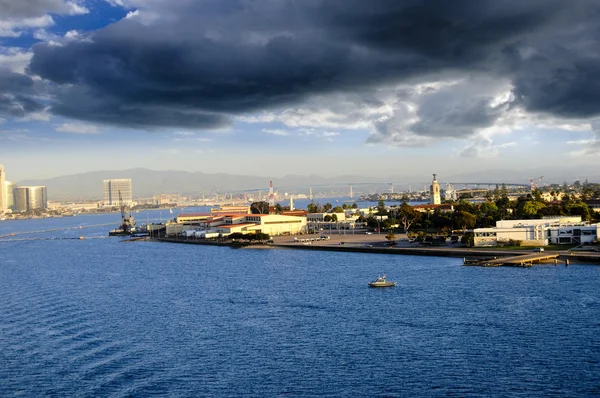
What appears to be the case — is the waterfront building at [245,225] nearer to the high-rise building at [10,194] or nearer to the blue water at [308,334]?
the blue water at [308,334]

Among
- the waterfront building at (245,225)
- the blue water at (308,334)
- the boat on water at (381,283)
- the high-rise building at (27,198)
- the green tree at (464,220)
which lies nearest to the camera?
the blue water at (308,334)

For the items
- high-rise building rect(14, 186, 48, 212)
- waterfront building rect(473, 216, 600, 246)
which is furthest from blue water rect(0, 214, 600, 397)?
high-rise building rect(14, 186, 48, 212)

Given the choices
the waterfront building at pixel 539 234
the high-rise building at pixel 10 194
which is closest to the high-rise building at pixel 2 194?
the high-rise building at pixel 10 194

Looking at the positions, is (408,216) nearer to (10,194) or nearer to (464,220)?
(464,220)

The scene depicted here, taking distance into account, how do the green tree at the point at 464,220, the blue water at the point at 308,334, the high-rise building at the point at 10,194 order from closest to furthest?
the blue water at the point at 308,334
the green tree at the point at 464,220
the high-rise building at the point at 10,194

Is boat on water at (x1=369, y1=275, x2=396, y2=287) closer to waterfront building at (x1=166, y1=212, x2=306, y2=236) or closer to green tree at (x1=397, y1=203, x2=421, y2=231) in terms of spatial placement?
green tree at (x1=397, y1=203, x2=421, y2=231)

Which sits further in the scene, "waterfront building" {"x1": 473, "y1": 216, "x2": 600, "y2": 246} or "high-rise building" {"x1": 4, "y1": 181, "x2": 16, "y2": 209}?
"high-rise building" {"x1": 4, "y1": 181, "x2": 16, "y2": 209}

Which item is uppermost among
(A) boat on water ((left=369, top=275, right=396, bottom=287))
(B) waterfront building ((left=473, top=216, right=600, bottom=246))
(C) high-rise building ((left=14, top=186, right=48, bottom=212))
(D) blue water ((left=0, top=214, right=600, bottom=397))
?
(C) high-rise building ((left=14, top=186, right=48, bottom=212))
